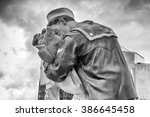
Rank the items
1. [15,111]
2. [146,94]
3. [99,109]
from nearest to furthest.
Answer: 1. [99,109]
2. [15,111]
3. [146,94]

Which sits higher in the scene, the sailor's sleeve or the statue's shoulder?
the statue's shoulder

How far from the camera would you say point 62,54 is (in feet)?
6.37

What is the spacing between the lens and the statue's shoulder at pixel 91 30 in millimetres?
1942

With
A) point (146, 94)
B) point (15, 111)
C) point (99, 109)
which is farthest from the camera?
point (146, 94)

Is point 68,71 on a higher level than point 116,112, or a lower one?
higher

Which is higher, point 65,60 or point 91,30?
point 91,30

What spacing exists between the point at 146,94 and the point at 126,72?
2.32 metres

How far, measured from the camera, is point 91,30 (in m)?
Answer: 1.98

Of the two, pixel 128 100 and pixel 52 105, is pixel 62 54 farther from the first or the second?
pixel 128 100

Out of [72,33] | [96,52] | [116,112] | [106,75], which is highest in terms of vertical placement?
[72,33]

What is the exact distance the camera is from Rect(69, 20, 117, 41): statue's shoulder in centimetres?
194

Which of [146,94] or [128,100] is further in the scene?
[146,94]

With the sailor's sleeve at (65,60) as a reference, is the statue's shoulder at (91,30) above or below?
above

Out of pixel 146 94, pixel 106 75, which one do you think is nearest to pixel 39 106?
pixel 106 75
